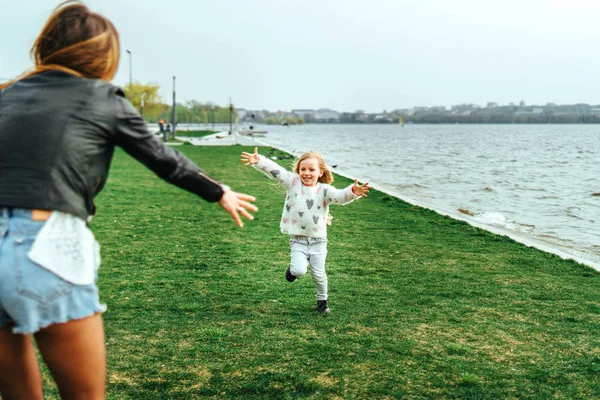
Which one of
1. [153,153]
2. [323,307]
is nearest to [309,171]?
[323,307]

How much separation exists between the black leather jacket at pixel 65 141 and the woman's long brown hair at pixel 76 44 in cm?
7

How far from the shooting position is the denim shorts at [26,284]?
2.13 m

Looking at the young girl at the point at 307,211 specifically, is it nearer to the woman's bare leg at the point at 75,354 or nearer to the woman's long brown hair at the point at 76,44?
the woman's long brown hair at the point at 76,44

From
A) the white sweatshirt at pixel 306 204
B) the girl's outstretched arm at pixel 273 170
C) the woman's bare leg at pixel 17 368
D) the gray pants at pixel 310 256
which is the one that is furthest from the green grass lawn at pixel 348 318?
the woman's bare leg at pixel 17 368

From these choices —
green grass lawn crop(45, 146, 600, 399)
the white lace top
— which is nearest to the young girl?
green grass lawn crop(45, 146, 600, 399)

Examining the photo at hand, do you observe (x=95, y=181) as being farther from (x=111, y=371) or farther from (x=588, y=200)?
(x=588, y=200)

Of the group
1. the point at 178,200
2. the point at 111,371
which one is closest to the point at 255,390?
the point at 111,371

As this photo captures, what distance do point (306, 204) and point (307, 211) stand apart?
67 millimetres

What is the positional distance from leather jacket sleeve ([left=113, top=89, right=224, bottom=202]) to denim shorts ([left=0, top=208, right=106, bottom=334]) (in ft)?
1.38

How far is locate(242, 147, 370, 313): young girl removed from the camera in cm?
604

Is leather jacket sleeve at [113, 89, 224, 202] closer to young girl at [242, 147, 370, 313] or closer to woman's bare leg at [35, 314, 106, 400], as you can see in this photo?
woman's bare leg at [35, 314, 106, 400]

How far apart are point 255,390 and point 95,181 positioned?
2.42 metres

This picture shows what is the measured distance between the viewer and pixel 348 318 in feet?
19.9

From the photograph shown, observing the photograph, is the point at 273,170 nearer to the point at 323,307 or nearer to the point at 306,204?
the point at 306,204
